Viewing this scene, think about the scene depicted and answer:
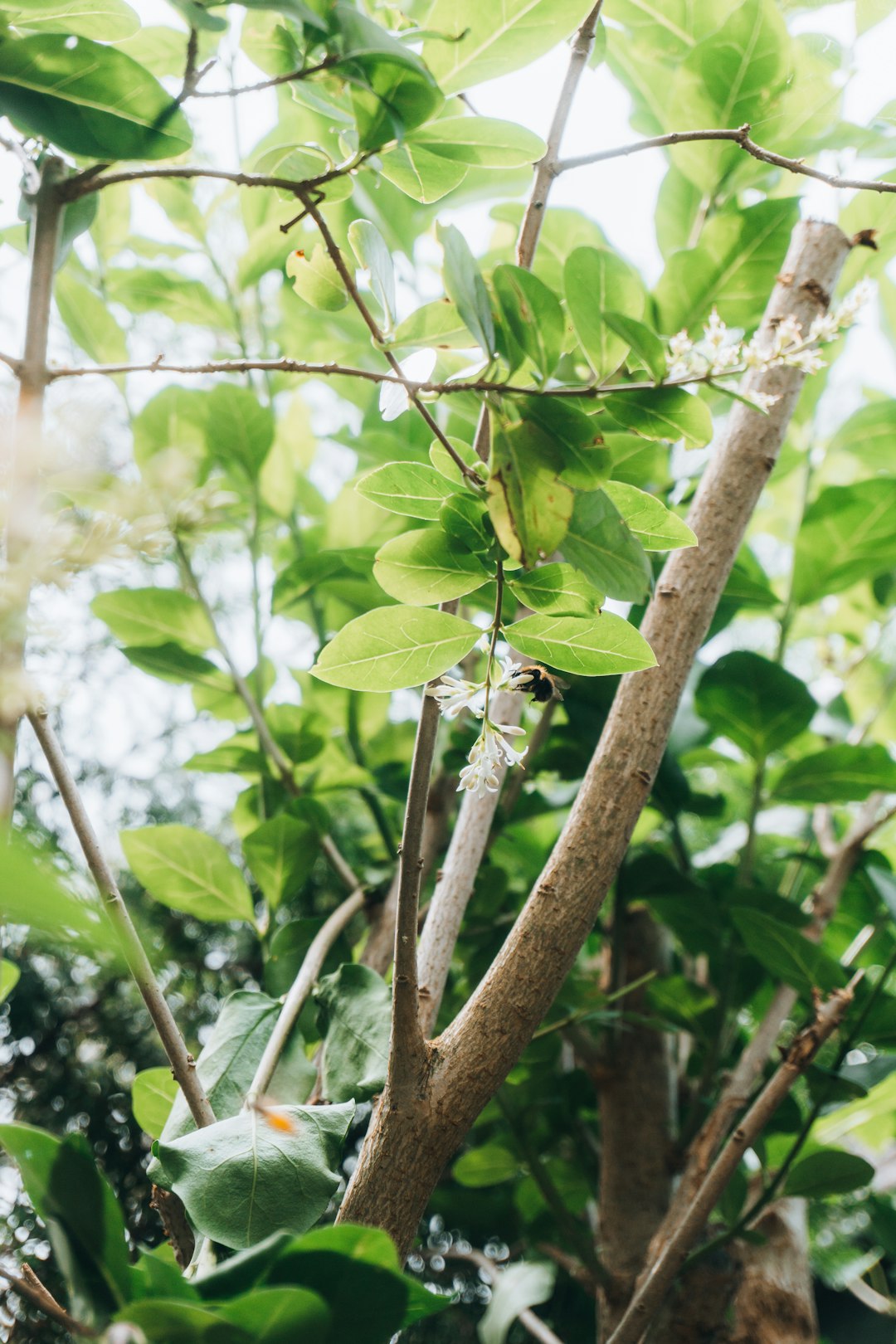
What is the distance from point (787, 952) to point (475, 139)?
1.57ft

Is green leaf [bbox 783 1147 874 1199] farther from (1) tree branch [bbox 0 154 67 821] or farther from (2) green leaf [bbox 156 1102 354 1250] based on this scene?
(1) tree branch [bbox 0 154 67 821]

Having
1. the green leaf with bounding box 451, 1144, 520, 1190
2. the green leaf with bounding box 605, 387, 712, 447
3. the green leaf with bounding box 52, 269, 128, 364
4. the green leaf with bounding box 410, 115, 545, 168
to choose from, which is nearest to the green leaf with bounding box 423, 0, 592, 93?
the green leaf with bounding box 410, 115, 545, 168

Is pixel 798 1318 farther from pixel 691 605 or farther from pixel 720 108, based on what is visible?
pixel 720 108

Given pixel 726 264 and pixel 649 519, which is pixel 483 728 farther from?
pixel 726 264

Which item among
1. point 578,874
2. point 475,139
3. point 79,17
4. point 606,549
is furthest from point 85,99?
point 578,874

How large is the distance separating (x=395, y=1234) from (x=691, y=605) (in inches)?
12.8

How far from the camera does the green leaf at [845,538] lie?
74 cm

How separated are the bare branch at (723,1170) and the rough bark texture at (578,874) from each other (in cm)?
19

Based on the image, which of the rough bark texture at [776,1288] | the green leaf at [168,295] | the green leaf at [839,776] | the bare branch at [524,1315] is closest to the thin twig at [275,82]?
the green leaf at [168,295]

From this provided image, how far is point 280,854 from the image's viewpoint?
62 centimetres

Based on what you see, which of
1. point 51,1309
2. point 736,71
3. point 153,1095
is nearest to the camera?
point 51,1309

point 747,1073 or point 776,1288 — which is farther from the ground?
point 747,1073

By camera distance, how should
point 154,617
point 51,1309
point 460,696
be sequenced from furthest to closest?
point 154,617 → point 460,696 → point 51,1309

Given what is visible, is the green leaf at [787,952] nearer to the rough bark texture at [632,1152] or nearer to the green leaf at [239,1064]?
the rough bark texture at [632,1152]
